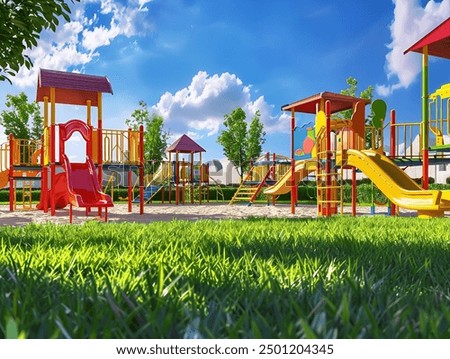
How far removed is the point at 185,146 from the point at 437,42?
526 inches

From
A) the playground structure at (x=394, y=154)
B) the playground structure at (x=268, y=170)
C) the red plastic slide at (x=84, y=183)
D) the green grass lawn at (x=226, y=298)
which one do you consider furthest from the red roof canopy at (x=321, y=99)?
the green grass lawn at (x=226, y=298)

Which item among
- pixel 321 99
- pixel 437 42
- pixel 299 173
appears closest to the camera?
pixel 437 42

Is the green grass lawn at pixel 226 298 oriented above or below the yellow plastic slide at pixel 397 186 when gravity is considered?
below

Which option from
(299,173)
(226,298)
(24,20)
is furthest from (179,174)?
(226,298)

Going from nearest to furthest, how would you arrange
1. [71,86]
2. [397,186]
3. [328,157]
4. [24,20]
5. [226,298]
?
[226,298] → [24,20] → [397,186] → [328,157] → [71,86]

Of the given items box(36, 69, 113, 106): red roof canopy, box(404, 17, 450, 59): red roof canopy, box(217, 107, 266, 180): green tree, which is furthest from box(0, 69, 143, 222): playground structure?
box(217, 107, 266, 180): green tree

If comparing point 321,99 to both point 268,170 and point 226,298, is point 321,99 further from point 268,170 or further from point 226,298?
point 226,298

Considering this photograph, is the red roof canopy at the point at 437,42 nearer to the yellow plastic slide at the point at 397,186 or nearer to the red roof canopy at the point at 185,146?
the yellow plastic slide at the point at 397,186

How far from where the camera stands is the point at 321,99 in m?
14.1

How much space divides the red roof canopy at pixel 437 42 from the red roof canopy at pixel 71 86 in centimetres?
776

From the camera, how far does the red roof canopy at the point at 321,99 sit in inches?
554
